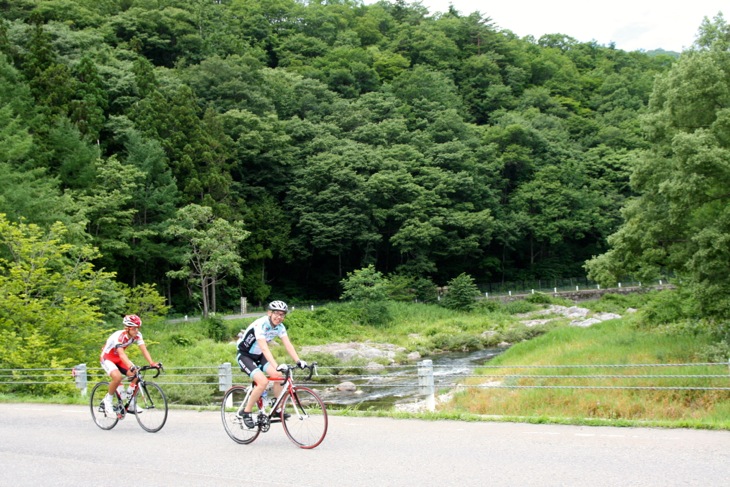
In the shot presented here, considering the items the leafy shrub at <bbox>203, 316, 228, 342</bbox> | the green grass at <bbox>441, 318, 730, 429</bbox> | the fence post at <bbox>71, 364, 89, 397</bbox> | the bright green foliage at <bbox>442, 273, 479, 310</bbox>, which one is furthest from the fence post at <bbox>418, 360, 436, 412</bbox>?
the bright green foliage at <bbox>442, 273, 479, 310</bbox>

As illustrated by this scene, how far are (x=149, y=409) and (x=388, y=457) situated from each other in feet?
14.1

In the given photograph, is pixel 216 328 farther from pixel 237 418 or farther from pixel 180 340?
pixel 237 418

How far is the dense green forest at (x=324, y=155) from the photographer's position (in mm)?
20312

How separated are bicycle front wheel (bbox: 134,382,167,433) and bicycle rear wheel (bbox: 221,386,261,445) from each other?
4.72ft

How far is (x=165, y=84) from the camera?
5150cm

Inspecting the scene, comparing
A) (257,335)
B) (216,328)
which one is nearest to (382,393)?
(257,335)

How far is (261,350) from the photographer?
7.69m

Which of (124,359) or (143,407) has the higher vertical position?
(124,359)

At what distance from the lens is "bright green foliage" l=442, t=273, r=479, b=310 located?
49375 mm

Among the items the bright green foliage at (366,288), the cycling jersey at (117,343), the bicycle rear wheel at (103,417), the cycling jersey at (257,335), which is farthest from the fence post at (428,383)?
Answer: the bright green foliage at (366,288)

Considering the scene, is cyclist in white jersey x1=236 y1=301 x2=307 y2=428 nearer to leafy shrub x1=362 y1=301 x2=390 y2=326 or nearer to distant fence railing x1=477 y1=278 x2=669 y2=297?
leafy shrub x1=362 y1=301 x2=390 y2=326

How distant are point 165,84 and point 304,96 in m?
15.1

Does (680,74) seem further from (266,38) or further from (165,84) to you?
(266,38)

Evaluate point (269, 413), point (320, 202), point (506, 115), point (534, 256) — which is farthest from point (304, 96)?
point (269, 413)
